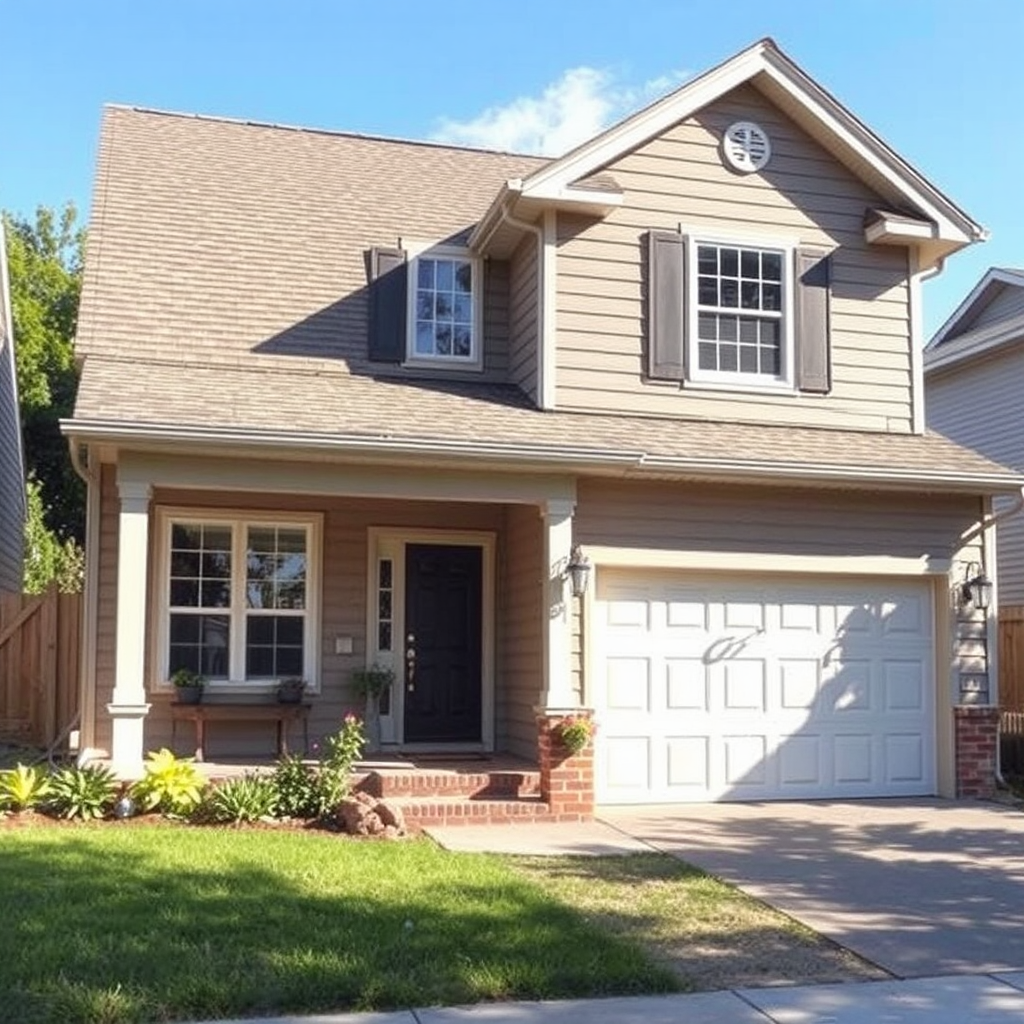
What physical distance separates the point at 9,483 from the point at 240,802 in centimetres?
1252

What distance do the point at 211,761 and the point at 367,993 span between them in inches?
251

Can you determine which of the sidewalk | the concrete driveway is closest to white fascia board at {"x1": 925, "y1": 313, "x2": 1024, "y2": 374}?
the concrete driveway

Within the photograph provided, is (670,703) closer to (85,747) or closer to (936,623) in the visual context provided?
(936,623)

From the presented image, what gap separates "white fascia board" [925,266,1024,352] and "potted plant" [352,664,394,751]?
11.6 metres

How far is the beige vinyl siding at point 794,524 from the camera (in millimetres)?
11102

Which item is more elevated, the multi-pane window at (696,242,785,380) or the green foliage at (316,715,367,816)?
the multi-pane window at (696,242,785,380)

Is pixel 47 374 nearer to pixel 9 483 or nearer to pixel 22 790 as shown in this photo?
pixel 9 483

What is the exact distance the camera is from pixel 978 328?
19.3 meters

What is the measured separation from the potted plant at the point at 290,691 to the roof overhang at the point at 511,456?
262cm

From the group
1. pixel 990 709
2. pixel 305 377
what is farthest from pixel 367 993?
pixel 990 709

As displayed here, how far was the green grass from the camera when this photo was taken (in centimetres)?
520

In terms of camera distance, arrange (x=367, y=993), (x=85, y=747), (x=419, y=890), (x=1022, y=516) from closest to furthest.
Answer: (x=367, y=993) → (x=419, y=890) → (x=85, y=747) → (x=1022, y=516)

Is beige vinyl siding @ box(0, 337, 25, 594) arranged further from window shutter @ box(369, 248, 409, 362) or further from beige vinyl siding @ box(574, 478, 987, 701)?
beige vinyl siding @ box(574, 478, 987, 701)

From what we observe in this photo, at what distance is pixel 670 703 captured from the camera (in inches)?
443
